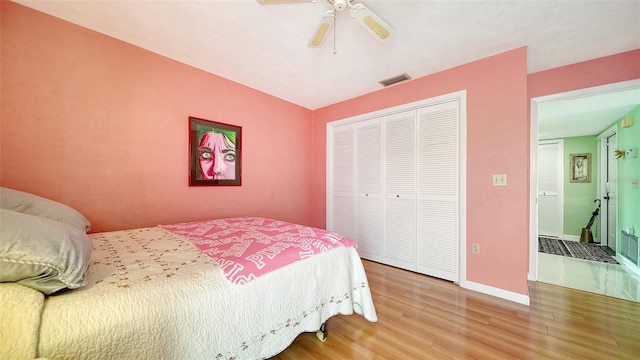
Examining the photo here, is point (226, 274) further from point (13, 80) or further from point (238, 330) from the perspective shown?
point (13, 80)

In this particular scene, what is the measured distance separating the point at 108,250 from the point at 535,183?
13.4ft

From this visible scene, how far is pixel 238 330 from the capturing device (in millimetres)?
1073

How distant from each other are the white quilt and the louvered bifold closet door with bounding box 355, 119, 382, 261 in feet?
5.63

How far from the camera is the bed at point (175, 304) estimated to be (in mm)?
704

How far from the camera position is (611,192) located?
12.9 feet

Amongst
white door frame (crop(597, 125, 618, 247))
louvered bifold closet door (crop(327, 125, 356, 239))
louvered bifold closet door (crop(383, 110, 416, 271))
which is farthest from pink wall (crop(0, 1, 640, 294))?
white door frame (crop(597, 125, 618, 247))

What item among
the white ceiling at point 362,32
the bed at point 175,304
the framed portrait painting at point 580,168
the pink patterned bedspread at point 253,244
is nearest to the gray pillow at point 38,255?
the bed at point 175,304

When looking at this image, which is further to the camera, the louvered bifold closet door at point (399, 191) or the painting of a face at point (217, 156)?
the louvered bifold closet door at point (399, 191)

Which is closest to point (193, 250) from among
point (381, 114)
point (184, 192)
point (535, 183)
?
point (184, 192)

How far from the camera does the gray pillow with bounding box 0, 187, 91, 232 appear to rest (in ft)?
4.08

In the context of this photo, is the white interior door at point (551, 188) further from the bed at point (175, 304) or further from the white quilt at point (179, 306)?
the white quilt at point (179, 306)

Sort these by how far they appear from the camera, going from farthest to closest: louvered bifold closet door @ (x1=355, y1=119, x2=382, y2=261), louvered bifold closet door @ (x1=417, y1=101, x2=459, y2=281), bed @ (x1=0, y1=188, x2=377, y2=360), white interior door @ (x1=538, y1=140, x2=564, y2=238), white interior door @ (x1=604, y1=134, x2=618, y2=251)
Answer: white interior door @ (x1=538, y1=140, x2=564, y2=238), white interior door @ (x1=604, y1=134, x2=618, y2=251), louvered bifold closet door @ (x1=355, y1=119, x2=382, y2=261), louvered bifold closet door @ (x1=417, y1=101, x2=459, y2=281), bed @ (x1=0, y1=188, x2=377, y2=360)

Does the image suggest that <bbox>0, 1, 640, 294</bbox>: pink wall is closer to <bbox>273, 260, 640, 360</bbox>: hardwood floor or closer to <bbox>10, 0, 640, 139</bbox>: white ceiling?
<bbox>10, 0, 640, 139</bbox>: white ceiling

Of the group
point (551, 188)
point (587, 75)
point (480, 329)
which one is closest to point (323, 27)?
point (480, 329)
